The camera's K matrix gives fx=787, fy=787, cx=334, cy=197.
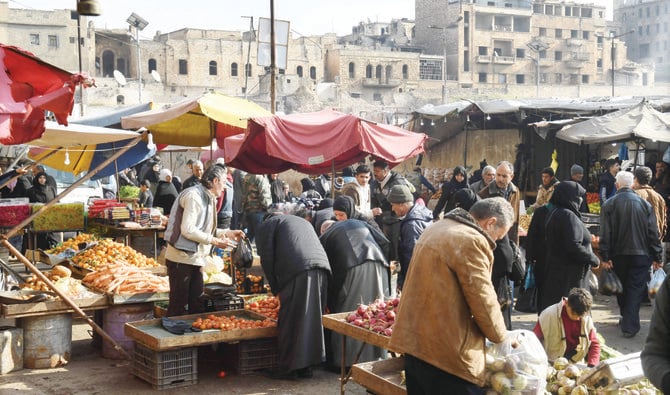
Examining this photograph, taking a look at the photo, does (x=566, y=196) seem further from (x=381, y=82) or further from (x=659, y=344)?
(x=381, y=82)

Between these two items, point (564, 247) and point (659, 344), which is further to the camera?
point (564, 247)

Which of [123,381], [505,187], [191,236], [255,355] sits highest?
[505,187]

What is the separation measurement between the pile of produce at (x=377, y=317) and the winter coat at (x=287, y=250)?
0.66 meters

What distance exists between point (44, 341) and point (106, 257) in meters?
2.27

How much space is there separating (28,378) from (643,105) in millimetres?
11284

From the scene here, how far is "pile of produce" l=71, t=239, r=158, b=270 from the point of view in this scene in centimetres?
925

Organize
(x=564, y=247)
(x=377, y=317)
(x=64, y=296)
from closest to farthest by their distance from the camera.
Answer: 1. (x=377, y=317)
2. (x=64, y=296)
3. (x=564, y=247)

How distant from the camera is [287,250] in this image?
660 cm

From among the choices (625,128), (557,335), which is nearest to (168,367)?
(557,335)

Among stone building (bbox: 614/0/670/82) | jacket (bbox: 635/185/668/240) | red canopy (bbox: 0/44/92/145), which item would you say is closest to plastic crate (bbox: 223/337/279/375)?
red canopy (bbox: 0/44/92/145)

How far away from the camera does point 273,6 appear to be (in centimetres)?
1898

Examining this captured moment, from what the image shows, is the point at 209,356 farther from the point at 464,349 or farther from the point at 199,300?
the point at 464,349

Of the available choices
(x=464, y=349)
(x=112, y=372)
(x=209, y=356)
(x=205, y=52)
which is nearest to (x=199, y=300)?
(x=209, y=356)

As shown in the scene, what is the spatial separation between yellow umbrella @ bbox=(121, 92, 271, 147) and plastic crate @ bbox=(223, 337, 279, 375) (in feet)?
10.9
